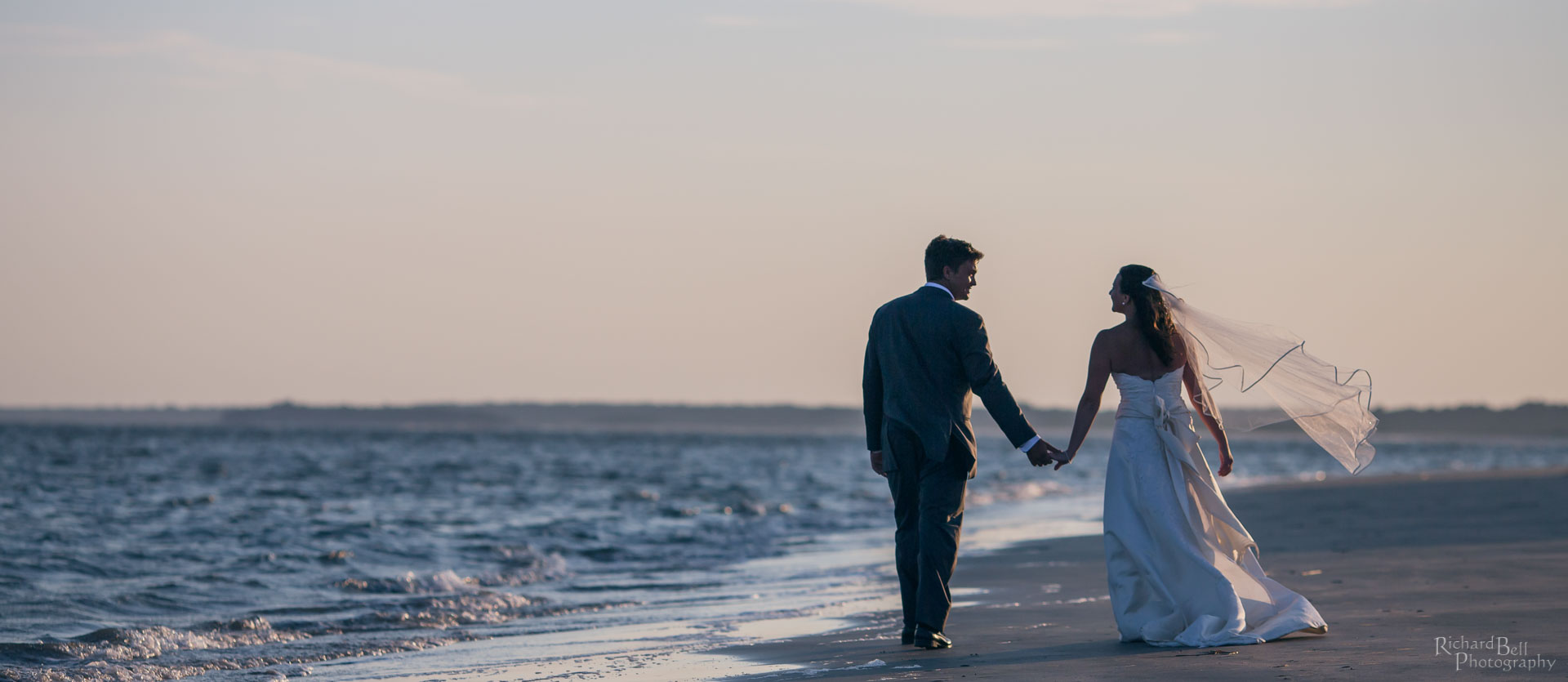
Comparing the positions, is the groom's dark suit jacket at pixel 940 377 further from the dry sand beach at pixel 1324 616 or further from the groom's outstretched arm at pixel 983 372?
the dry sand beach at pixel 1324 616

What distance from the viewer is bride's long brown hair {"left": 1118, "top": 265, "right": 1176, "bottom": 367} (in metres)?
5.17

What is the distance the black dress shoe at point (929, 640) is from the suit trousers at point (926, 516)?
24mm

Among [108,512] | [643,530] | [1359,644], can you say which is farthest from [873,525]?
[1359,644]

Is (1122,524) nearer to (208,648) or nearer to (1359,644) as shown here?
(1359,644)

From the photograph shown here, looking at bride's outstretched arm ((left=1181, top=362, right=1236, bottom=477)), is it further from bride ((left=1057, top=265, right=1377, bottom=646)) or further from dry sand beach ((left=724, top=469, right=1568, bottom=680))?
dry sand beach ((left=724, top=469, right=1568, bottom=680))

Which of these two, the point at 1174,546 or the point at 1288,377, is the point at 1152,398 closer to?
the point at 1174,546

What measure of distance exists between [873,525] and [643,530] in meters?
2.80

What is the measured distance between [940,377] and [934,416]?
6.3 inches

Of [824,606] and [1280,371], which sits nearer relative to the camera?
[1280,371]

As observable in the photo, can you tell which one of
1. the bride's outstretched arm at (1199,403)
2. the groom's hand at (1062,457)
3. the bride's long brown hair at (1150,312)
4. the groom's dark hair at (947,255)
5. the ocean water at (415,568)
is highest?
the groom's dark hair at (947,255)

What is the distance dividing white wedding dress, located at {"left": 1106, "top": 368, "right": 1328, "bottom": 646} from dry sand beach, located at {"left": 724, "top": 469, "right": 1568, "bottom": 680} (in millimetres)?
122

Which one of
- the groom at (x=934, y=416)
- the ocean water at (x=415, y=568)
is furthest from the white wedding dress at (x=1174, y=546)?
the ocean water at (x=415, y=568)

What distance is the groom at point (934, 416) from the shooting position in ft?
16.6

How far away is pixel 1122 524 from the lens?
5117 mm
